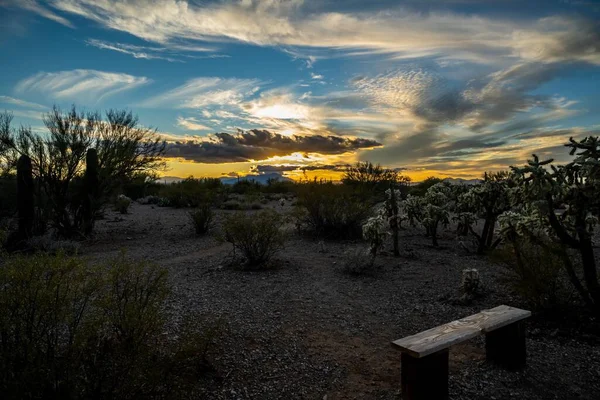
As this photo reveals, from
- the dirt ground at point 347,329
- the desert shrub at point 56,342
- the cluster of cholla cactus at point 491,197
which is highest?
the cluster of cholla cactus at point 491,197

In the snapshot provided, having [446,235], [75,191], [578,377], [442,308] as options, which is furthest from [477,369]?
[75,191]

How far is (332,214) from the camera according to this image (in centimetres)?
1202

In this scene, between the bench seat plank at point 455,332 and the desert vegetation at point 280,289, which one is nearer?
the desert vegetation at point 280,289

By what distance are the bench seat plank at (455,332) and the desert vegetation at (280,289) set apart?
548 mm

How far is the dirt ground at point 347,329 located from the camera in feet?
12.6

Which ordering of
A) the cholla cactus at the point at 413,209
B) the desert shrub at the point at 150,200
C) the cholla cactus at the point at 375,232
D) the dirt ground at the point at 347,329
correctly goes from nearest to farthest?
the dirt ground at the point at 347,329, the cholla cactus at the point at 375,232, the cholla cactus at the point at 413,209, the desert shrub at the point at 150,200

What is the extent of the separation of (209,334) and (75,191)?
11565 mm

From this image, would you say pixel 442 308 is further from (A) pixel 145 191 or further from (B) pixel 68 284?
(A) pixel 145 191

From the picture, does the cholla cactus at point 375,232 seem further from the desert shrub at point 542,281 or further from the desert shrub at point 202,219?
the desert shrub at point 202,219

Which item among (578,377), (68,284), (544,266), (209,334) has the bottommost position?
(578,377)

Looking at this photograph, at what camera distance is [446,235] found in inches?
496

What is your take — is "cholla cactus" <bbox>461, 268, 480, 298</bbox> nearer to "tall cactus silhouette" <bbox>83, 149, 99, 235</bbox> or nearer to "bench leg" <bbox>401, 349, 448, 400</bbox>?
"bench leg" <bbox>401, 349, 448, 400</bbox>

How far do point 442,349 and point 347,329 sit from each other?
1.91 meters

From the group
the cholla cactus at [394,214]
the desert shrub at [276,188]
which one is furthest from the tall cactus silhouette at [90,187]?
the desert shrub at [276,188]
